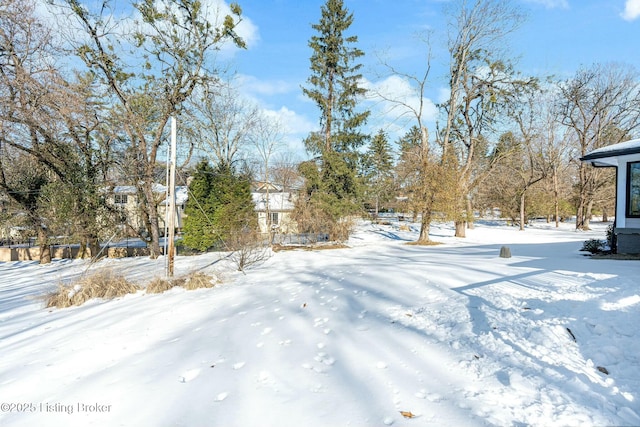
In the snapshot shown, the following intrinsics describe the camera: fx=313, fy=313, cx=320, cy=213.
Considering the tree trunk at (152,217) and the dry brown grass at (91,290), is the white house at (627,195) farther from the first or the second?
the tree trunk at (152,217)

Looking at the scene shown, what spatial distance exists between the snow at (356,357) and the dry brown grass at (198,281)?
1.72 m

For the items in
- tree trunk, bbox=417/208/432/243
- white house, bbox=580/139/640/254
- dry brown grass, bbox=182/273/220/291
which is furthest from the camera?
tree trunk, bbox=417/208/432/243

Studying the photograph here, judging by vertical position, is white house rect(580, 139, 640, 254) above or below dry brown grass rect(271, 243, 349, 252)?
above

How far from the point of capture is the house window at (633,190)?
8.84m

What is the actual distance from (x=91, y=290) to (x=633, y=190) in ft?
48.1

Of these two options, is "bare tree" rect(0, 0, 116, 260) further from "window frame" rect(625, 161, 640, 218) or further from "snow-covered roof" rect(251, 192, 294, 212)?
"window frame" rect(625, 161, 640, 218)

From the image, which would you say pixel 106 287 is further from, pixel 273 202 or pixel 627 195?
pixel 273 202

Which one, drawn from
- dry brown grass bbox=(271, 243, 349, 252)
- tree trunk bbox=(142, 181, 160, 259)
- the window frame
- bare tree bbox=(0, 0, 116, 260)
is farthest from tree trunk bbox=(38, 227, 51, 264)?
the window frame

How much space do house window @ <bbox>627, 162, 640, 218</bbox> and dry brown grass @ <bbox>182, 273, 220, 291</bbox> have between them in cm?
1180

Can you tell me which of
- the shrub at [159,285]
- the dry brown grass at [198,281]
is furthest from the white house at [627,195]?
the shrub at [159,285]

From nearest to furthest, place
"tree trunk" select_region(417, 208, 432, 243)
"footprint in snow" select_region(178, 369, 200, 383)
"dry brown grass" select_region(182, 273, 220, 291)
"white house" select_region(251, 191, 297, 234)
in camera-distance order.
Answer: "footprint in snow" select_region(178, 369, 200, 383)
"dry brown grass" select_region(182, 273, 220, 291)
"tree trunk" select_region(417, 208, 432, 243)
"white house" select_region(251, 191, 297, 234)

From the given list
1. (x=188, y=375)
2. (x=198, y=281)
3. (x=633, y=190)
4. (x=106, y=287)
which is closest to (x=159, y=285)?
(x=198, y=281)

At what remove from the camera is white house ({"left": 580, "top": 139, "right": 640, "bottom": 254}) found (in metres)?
8.51

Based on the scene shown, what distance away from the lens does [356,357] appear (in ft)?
11.3
